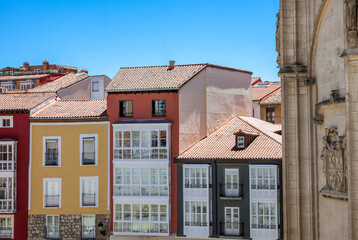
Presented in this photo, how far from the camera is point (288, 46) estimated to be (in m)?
19.3

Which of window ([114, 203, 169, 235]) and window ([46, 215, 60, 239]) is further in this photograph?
window ([46, 215, 60, 239])

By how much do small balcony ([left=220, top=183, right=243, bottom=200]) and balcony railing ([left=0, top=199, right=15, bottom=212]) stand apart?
12375 millimetres

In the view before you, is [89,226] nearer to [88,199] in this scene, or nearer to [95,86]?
[88,199]

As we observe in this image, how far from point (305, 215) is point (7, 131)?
24104 mm

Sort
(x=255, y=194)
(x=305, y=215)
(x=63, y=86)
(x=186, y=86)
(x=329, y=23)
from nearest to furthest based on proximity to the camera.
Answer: (x=329, y=23)
(x=305, y=215)
(x=255, y=194)
(x=186, y=86)
(x=63, y=86)

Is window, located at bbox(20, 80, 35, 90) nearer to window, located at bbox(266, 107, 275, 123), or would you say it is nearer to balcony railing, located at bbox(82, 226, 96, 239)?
window, located at bbox(266, 107, 275, 123)

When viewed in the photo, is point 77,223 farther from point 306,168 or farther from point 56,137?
point 306,168

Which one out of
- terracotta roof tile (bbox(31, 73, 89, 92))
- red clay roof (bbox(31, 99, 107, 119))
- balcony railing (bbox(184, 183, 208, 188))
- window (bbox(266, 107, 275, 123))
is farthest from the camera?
window (bbox(266, 107, 275, 123))

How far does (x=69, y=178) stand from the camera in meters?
37.4

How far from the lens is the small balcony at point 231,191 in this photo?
34125 millimetres

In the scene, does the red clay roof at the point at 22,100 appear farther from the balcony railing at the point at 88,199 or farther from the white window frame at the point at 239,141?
the white window frame at the point at 239,141

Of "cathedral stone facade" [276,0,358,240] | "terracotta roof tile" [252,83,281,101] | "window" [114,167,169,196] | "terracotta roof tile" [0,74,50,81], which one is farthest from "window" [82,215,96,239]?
"terracotta roof tile" [0,74,50,81]

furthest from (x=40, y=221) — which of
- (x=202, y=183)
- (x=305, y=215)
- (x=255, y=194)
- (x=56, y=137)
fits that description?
(x=305, y=215)

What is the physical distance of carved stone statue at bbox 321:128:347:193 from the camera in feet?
53.0
